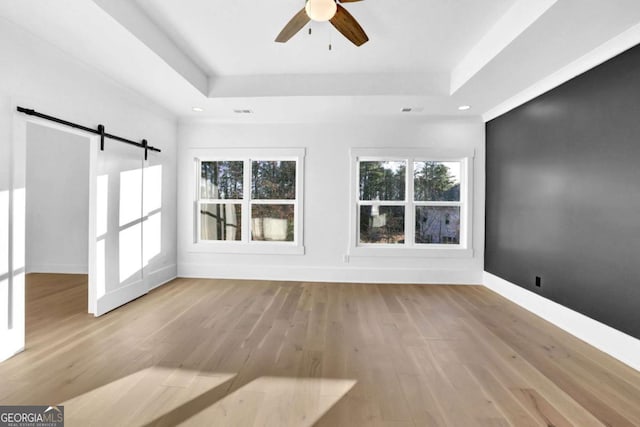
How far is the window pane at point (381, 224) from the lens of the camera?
451 centimetres

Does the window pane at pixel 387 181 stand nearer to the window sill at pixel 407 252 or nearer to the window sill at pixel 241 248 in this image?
the window sill at pixel 407 252

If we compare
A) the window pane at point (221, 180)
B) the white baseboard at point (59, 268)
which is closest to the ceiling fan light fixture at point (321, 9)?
the window pane at point (221, 180)

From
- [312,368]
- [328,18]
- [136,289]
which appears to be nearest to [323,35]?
[328,18]

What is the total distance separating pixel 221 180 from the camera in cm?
470

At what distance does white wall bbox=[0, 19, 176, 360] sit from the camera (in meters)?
2.11

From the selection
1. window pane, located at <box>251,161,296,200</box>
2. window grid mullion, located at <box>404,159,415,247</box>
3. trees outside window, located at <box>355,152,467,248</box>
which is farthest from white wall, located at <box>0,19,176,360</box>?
window grid mullion, located at <box>404,159,415,247</box>

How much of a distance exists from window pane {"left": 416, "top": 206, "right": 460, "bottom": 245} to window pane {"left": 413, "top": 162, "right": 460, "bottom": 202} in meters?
0.18

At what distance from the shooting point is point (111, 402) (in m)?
1.65

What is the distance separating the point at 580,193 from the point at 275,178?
12.7 ft

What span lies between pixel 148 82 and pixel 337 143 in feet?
8.69

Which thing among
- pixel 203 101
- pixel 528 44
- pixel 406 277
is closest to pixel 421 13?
pixel 528 44

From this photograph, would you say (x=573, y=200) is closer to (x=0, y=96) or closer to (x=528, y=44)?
(x=528, y=44)

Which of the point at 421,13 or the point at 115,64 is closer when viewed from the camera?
the point at 421,13

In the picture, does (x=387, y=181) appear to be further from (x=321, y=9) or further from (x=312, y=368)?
(x=312, y=368)
